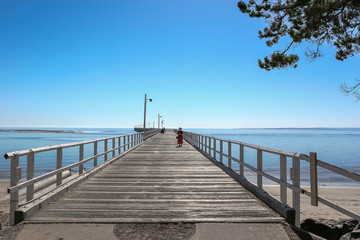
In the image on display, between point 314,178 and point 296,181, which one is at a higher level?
point 314,178

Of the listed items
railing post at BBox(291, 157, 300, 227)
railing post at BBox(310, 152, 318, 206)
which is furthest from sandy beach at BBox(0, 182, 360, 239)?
railing post at BBox(310, 152, 318, 206)

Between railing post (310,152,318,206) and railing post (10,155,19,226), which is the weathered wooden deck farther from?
railing post (310,152,318,206)

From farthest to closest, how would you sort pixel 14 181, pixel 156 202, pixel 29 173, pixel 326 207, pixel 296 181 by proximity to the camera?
pixel 326 207, pixel 156 202, pixel 29 173, pixel 296 181, pixel 14 181

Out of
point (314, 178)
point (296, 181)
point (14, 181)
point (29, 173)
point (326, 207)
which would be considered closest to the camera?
point (314, 178)

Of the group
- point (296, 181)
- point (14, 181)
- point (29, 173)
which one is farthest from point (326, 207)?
point (14, 181)

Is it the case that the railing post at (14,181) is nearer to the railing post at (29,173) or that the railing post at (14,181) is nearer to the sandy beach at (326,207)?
the railing post at (29,173)

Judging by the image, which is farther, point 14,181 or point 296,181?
point 296,181

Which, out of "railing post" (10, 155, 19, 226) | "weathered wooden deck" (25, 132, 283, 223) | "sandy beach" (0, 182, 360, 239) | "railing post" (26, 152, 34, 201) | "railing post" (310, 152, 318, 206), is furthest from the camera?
"sandy beach" (0, 182, 360, 239)

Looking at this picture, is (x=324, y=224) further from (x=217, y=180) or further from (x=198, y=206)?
(x=198, y=206)

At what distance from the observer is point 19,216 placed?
4.37 m

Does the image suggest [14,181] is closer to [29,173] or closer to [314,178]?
[29,173]

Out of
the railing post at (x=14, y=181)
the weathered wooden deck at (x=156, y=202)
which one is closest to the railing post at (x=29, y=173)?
the weathered wooden deck at (x=156, y=202)

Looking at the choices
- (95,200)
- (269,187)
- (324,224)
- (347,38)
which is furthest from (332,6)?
(269,187)

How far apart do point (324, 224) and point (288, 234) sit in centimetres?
642
